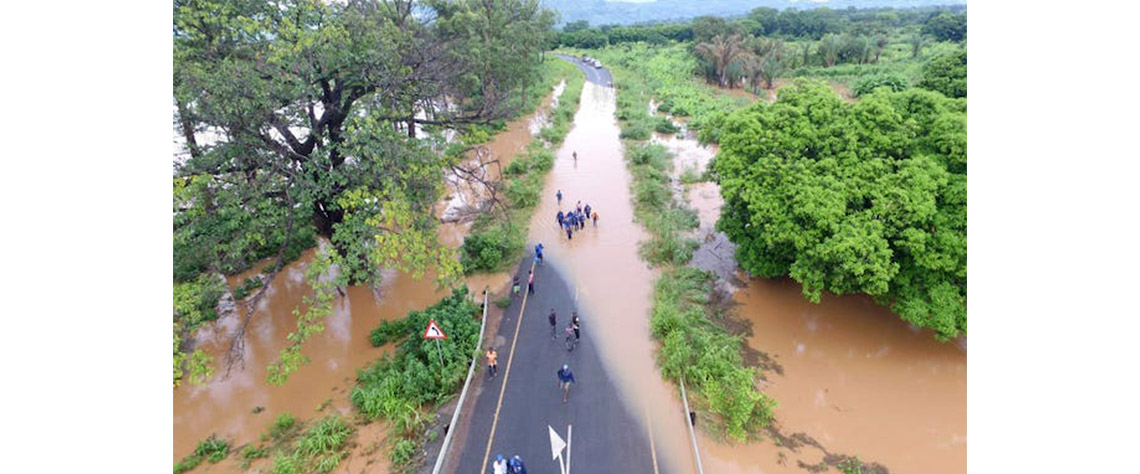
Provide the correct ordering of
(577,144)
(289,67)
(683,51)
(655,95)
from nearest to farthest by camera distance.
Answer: (289,67) → (577,144) → (655,95) → (683,51)

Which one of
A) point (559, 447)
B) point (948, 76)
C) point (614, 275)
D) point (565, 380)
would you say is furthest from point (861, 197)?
point (948, 76)

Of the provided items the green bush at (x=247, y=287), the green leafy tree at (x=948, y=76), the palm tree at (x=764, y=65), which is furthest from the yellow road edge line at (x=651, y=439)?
the palm tree at (x=764, y=65)

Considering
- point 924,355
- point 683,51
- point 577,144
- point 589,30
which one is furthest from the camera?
point 589,30

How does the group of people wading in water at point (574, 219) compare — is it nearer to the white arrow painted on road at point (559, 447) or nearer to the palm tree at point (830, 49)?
the white arrow painted on road at point (559, 447)

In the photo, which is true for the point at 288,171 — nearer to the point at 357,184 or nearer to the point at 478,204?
the point at 357,184

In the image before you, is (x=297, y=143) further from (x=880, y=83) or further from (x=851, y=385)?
(x=880, y=83)

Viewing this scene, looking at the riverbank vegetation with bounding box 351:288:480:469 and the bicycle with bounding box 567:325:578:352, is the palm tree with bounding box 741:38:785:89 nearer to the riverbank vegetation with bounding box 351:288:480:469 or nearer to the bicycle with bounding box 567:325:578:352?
the bicycle with bounding box 567:325:578:352

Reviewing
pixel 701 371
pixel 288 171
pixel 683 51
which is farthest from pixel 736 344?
pixel 683 51
